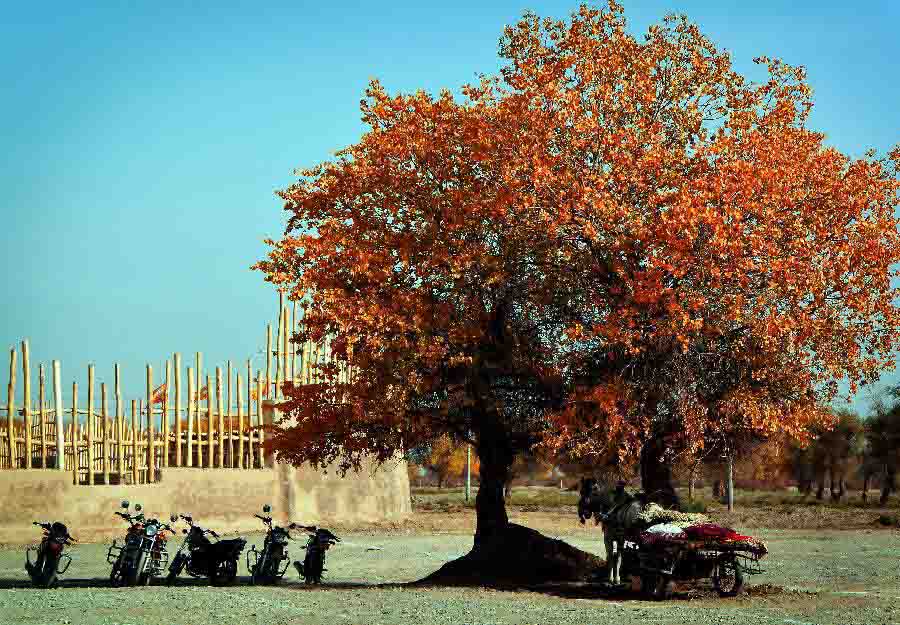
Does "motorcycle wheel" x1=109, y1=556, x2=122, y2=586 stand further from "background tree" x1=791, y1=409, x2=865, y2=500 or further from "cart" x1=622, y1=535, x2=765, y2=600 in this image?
"background tree" x1=791, y1=409, x2=865, y2=500

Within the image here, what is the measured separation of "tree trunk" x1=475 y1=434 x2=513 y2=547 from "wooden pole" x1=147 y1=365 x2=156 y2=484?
1024 cm

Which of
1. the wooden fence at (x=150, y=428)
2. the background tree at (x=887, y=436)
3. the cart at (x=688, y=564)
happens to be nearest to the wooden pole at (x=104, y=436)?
the wooden fence at (x=150, y=428)

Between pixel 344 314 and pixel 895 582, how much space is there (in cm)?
1051

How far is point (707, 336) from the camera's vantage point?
20.4 m

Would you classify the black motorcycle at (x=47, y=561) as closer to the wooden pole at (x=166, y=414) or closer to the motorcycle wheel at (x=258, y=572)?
the motorcycle wheel at (x=258, y=572)

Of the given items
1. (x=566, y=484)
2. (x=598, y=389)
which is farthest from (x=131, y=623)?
(x=566, y=484)

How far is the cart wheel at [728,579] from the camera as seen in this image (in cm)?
1817

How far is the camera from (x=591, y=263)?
2053 cm

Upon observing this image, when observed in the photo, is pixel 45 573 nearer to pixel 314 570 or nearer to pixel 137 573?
pixel 137 573

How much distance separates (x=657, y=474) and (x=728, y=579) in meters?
4.18

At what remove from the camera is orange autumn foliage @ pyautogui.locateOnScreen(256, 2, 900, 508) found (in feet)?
65.4

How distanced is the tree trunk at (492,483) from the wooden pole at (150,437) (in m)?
10.2

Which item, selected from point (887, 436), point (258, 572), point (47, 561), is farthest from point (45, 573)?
point (887, 436)

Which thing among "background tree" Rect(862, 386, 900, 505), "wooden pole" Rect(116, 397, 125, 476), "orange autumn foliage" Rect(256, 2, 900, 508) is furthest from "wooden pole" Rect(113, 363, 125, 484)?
"background tree" Rect(862, 386, 900, 505)
